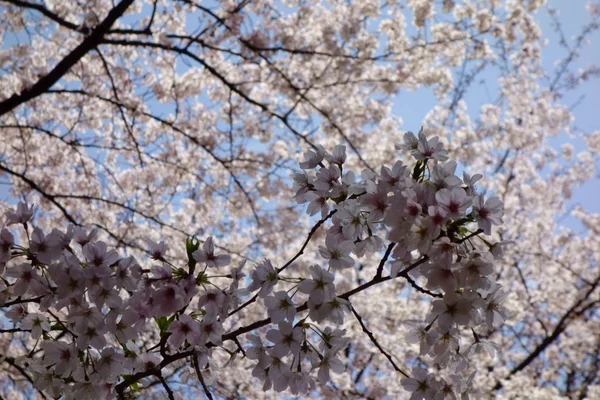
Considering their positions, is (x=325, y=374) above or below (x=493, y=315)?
below

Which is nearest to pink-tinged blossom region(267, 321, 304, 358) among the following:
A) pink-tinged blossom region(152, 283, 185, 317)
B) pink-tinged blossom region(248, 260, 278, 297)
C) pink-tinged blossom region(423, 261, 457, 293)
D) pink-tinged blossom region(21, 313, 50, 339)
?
pink-tinged blossom region(248, 260, 278, 297)

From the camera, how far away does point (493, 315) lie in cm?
122

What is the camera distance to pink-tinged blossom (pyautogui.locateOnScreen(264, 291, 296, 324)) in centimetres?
117

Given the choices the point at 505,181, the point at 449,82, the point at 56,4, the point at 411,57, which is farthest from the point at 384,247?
the point at 505,181

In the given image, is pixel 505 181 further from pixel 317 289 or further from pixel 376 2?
pixel 317 289

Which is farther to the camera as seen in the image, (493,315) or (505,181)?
(505,181)

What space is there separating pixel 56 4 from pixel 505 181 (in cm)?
1033

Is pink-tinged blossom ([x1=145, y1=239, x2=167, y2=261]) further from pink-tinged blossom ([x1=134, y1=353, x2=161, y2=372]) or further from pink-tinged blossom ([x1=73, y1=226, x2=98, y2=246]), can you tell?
pink-tinged blossom ([x1=134, y1=353, x2=161, y2=372])

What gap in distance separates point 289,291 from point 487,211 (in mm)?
537

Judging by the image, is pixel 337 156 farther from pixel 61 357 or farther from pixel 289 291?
pixel 61 357

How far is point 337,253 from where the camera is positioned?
130 cm

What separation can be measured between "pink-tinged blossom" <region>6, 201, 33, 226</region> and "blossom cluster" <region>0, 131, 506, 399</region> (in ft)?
0.35

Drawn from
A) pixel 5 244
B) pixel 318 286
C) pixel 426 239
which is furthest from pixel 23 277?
pixel 426 239

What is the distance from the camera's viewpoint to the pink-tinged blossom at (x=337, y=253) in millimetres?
1275
